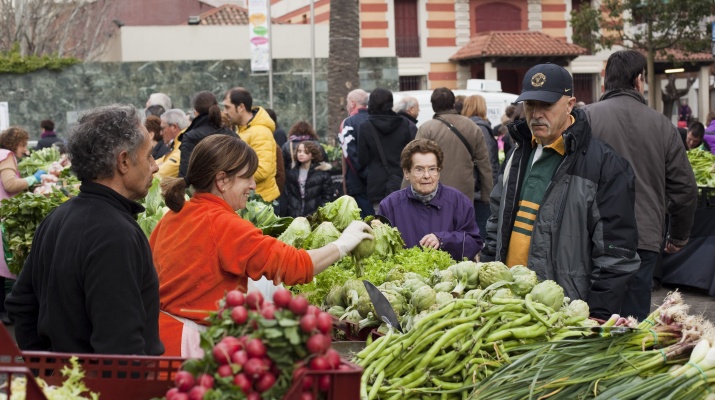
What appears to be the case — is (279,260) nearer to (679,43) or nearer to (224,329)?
(224,329)

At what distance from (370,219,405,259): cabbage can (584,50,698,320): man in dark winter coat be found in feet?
4.38

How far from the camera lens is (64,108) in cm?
2370

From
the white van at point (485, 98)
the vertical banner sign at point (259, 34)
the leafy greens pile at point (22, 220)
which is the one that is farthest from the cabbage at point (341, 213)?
the vertical banner sign at point (259, 34)

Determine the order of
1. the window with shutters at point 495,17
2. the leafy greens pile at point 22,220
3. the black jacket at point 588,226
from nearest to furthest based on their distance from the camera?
the black jacket at point 588,226 < the leafy greens pile at point 22,220 < the window with shutters at point 495,17

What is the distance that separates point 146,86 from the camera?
23.9 metres

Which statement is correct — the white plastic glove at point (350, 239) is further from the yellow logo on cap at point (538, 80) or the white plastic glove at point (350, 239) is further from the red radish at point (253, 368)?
the red radish at point (253, 368)

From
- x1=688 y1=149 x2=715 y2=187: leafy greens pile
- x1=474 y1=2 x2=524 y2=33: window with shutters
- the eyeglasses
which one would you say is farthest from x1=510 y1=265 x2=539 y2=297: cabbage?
x1=474 y1=2 x2=524 y2=33: window with shutters

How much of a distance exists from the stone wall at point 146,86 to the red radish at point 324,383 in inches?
859

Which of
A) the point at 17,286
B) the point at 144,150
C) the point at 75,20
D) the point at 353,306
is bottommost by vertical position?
the point at 353,306

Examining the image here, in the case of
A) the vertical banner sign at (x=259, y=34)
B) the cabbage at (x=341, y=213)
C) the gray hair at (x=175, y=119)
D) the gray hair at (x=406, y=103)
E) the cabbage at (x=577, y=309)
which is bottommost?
the cabbage at (x=577, y=309)

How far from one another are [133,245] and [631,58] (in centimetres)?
369

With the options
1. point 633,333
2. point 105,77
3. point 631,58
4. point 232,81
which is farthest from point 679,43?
point 633,333

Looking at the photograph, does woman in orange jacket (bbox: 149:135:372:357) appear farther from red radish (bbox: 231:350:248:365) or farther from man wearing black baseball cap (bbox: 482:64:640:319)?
red radish (bbox: 231:350:248:365)

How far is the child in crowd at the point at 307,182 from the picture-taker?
41.3ft
